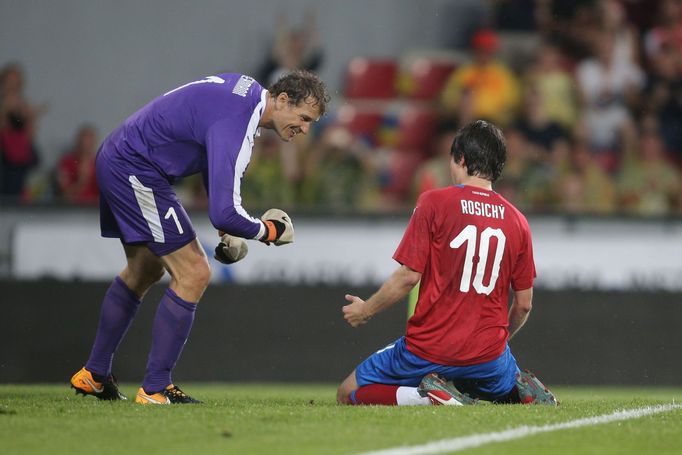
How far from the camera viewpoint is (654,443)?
187 inches

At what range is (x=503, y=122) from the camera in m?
12.4

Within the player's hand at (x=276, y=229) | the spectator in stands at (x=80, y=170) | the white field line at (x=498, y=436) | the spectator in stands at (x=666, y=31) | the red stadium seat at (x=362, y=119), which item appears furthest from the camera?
the red stadium seat at (x=362, y=119)

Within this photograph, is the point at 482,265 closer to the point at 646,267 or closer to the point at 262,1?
the point at 646,267

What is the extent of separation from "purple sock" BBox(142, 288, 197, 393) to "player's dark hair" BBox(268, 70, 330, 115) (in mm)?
1189

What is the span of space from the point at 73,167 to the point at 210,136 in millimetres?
6372

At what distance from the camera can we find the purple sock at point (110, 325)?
21.3 feet

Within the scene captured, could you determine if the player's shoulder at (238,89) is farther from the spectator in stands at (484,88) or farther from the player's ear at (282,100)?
the spectator in stands at (484,88)

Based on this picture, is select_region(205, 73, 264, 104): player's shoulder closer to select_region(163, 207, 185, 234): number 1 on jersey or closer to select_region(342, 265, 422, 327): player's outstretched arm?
select_region(163, 207, 185, 234): number 1 on jersey

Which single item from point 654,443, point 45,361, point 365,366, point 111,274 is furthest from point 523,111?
point 654,443

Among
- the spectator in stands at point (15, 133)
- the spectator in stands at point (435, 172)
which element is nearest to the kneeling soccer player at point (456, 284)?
the spectator in stands at point (435, 172)

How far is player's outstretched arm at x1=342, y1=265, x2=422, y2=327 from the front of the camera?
227 inches

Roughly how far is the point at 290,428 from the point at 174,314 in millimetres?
→ 1451

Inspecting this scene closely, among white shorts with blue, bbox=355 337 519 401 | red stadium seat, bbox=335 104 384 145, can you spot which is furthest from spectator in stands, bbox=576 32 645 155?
white shorts with blue, bbox=355 337 519 401

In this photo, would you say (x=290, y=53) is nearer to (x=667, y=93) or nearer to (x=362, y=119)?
(x=362, y=119)
